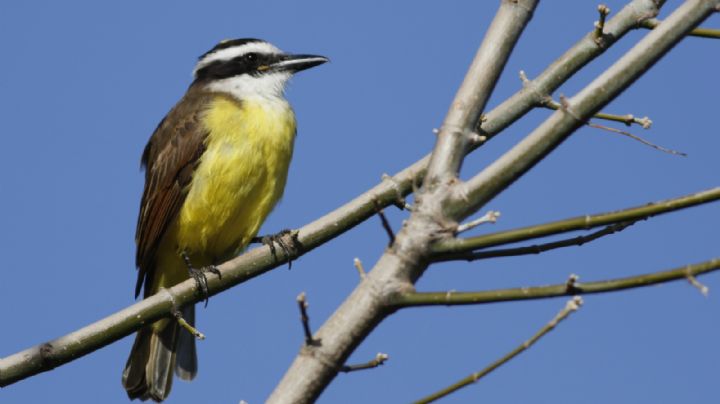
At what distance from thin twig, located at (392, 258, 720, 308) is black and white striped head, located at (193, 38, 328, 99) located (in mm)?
4679

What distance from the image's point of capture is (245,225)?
6.14 m

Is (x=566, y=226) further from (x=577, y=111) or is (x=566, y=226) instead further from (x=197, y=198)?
(x=197, y=198)

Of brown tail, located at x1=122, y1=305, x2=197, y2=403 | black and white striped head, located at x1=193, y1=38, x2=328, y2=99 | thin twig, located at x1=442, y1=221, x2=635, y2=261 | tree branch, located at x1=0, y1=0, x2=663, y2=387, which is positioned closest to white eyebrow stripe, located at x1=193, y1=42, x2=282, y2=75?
black and white striped head, located at x1=193, y1=38, x2=328, y2=99

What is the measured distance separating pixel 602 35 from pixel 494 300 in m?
1.86

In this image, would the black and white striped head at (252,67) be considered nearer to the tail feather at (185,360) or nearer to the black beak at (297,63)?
the black beak at (297,63)

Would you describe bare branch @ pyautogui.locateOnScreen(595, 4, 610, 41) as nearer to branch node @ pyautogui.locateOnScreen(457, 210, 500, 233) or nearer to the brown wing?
branch node @ pyautogui.locateOnScreen(457, 210, 500, 233)

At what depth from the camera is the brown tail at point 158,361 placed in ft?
19.4

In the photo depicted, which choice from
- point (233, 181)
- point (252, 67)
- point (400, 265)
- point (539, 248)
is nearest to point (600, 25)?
point (539, 248)

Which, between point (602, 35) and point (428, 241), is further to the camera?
point (602, 35)

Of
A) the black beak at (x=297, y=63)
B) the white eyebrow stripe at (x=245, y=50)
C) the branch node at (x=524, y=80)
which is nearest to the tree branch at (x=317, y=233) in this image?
the branch node at (x=524, y=80)

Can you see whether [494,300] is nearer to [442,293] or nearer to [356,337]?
[442,293]

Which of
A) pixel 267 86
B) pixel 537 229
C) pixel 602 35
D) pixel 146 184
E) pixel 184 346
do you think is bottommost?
pixel 537 229

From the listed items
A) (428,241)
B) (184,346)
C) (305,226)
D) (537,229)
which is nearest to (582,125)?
(537,229)

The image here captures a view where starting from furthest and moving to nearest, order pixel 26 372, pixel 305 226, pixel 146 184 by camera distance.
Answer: pixel 146 184, pixel 305 226, pixel 26 372
